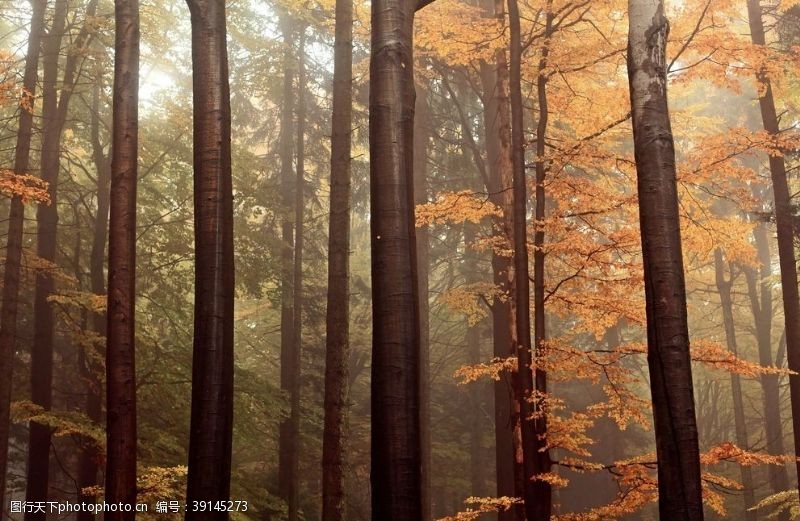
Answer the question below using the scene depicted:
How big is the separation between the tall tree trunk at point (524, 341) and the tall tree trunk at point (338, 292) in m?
2.72

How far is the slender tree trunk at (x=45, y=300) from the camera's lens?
13.8 m

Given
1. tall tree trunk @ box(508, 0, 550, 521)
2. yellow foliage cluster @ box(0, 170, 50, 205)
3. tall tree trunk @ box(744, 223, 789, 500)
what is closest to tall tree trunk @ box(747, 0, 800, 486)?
tall tree trunk @ box(508, 0, 550, 521)

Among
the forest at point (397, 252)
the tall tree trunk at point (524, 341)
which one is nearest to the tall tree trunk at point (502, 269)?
the forest at point (397, 252)

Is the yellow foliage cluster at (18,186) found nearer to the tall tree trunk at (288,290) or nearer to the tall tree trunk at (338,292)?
the tall tree trunk at (338,292)

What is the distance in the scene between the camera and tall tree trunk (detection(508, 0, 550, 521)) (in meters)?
9.08

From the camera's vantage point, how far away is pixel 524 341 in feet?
31.5

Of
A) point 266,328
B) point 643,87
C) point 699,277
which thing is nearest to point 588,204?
point 643,87

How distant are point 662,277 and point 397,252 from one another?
6.28ft

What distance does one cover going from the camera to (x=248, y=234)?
17562 mm

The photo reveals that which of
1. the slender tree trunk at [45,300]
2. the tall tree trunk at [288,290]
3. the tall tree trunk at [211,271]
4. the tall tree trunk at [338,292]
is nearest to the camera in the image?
the tall tree trunk at [211,271]

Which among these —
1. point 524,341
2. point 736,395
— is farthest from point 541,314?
Answer: point 736,395

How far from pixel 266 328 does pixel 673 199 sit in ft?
68.0

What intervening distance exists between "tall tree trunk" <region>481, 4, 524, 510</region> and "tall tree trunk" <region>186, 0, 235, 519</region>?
469 centimetres

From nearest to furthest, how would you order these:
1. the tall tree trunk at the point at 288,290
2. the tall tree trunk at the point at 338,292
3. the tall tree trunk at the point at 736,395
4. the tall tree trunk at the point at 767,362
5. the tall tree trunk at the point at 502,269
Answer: the tall tree trunk at the point at 338,292 < the tall tree trunk at the point at 502,269 < the tall tree trunk at the point at 288,290 < the tall tree trunk at the point at 736,395 < the tall tree trunk at the point at 767,362
